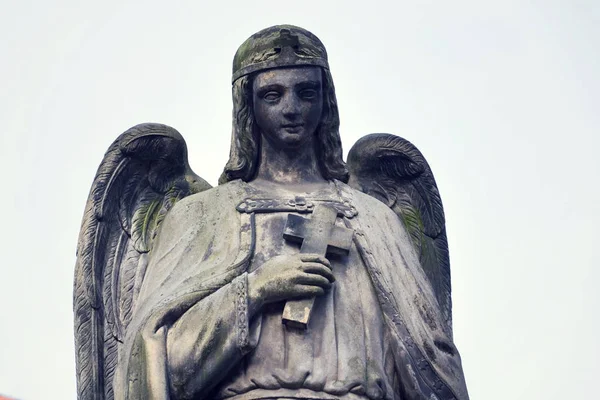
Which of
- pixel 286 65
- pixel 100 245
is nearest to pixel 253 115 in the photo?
pixel 286 65

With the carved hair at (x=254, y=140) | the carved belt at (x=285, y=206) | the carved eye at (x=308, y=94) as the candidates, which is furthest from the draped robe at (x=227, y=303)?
the carved eye at (x=308, y=94)

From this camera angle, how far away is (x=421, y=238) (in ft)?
64.0

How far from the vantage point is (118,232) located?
18.9 metres

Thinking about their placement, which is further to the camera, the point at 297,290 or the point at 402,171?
the point at 402,171

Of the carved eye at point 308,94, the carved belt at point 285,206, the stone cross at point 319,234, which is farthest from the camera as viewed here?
the carved eye at point 308,94

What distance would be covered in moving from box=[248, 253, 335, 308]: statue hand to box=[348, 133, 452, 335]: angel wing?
237 cm

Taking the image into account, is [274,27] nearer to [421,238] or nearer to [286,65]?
[286,65]

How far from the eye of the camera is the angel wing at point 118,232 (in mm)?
18516

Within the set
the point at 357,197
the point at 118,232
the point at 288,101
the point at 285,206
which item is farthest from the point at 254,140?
the point at 118,232

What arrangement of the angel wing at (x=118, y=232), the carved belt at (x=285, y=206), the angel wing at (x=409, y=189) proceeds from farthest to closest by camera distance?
the angel wing at (x=409, y=189), the angel wing at (x=118, y=232), the carved belt at (x=285, y=206)

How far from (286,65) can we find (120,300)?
7.90 ft

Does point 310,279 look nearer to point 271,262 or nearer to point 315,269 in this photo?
point 315,269

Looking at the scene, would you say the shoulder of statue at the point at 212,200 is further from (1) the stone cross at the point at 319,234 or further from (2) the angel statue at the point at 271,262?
(1) the stone cross at the point at 319,234

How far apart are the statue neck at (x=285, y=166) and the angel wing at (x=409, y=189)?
1.04 metres
